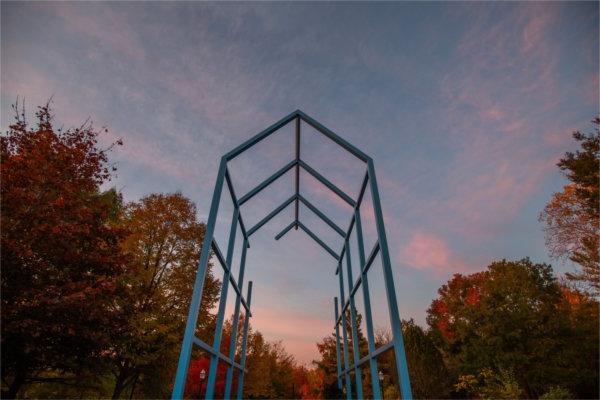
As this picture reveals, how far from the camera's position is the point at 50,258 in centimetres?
874

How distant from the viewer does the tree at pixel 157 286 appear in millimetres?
12500

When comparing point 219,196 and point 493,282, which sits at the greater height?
point 493,282

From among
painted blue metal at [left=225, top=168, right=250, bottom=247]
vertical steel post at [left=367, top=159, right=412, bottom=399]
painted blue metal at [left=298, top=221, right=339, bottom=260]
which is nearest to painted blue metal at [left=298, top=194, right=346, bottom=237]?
painted blue metal at [left=298, top=221, right=339, bottom=260]

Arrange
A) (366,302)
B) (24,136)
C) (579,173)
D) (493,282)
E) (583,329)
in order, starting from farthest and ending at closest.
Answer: (493,282) → (583,329) → (579,173) → (24,136) → (366,302)

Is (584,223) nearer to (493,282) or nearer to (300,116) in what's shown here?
(493,282)

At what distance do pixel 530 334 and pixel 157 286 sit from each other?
2601 centimetres

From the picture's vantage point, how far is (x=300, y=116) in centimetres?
593

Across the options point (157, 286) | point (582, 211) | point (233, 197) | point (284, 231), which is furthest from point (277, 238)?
point (582, 211)

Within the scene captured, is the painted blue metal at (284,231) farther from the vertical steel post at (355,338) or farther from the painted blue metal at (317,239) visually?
the vertical steel post at (355,338)

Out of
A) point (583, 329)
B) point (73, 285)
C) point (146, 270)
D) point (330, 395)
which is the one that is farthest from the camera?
point (330, 395)

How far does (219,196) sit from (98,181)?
8044 millimetres

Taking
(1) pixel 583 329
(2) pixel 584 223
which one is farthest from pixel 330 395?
(2) pixel 584 223

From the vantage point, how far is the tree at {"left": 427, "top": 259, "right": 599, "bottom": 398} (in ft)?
71.8

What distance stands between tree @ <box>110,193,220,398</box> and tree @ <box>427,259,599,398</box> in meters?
19.8
